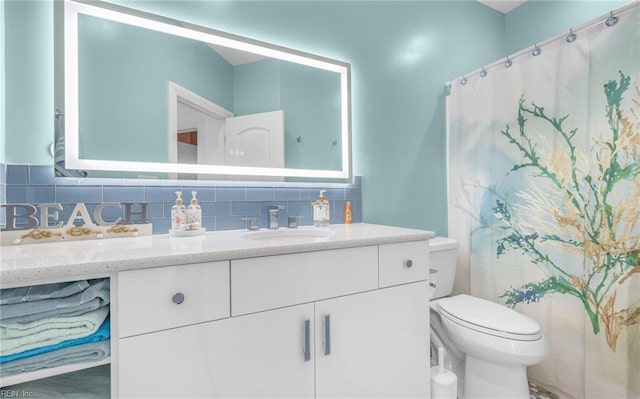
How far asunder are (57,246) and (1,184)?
0.33 meters

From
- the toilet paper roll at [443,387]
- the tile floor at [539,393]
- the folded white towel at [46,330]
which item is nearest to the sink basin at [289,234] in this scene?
the folded white towel at [46,330]

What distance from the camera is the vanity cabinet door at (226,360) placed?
2.71 ft

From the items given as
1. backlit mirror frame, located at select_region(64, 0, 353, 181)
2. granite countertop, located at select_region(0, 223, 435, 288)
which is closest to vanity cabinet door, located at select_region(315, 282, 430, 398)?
granite countertop, located at select_region(0, 223, 435, 288)

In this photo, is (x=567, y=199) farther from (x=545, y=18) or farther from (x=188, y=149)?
(x=188, y=149)

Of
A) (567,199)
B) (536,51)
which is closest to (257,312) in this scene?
(567,199)

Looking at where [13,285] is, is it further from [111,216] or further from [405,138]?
[405,138]

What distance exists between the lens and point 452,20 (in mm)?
2246

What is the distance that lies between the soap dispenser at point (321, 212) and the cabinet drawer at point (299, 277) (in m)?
0.53

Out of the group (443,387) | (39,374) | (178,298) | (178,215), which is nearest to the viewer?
(39,374)

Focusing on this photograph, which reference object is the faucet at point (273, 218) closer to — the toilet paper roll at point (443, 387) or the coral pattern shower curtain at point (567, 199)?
the toilet paper roll at point (443, 387)

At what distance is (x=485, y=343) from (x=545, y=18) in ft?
7.42

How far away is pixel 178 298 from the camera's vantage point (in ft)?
2.83

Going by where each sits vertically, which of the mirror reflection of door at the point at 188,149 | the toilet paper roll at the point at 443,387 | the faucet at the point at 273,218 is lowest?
the toilet paper roll at the point at 443,387

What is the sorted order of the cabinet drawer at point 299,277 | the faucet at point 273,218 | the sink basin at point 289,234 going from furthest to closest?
1. the faucet at point 273,218
2. the sink basin at point 289,234
3. the cabinet drawer at point 299,277
